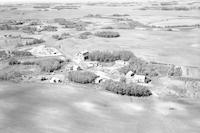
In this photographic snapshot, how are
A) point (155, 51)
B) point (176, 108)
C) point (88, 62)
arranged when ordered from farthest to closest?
point (155, 51) < point (88, 62) < point (176, 108)

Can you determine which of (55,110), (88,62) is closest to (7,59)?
(88,62)

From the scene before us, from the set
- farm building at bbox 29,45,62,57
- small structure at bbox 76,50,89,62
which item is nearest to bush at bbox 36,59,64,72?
small structure at bbox 76,50,89,62

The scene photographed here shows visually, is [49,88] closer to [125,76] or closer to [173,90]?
[125,76]

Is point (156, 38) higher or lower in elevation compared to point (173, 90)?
higher

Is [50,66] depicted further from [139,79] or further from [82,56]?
[139,79]

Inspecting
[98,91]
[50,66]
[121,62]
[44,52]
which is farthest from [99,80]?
[44,52]

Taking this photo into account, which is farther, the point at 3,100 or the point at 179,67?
the point at 179,67

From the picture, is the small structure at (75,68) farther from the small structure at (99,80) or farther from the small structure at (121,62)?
the small structure at (121,62)

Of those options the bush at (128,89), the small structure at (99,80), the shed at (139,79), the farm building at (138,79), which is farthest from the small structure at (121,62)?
the bush at (128,89)

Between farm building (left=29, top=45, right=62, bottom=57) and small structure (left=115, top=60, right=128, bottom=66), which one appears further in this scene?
farm building (left=29, top=45, right=62, bottom=57)

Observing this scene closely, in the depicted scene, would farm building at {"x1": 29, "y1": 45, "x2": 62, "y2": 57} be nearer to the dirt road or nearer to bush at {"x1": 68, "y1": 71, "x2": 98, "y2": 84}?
bush at {"x1": 68, "y1": 71, "x2": 98, "y2": 84}
